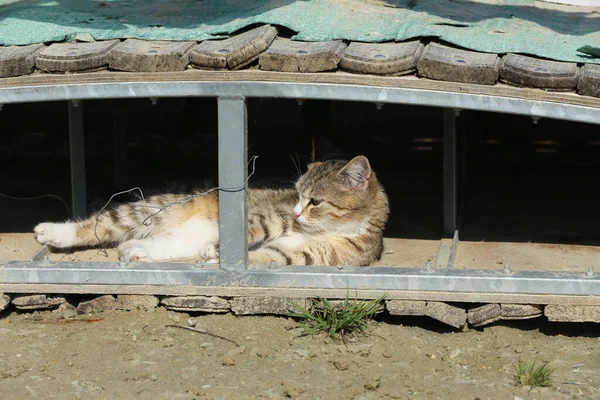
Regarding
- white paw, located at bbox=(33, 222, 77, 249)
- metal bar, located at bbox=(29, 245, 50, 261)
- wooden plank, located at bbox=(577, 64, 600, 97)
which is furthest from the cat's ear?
metal bar, located at bbox=(29, 245, 50, 261)

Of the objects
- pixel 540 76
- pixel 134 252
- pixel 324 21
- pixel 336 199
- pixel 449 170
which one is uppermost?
pixel 324 21

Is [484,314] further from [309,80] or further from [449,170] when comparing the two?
[309,80]

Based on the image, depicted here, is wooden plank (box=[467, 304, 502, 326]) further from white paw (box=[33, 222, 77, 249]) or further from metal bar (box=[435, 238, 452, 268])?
white paw (box=[33, 222, 77, 249])

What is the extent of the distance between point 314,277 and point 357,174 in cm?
94

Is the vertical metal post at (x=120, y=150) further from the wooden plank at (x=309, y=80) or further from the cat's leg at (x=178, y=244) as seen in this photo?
the wooden plank at (x=309, y=80)

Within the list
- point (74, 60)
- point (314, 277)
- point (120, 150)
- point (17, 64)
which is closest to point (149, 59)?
point (74, 60)

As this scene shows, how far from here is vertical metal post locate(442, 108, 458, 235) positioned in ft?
20.5

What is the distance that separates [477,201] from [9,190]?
12.1ft

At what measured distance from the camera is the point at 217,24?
5.55 metres

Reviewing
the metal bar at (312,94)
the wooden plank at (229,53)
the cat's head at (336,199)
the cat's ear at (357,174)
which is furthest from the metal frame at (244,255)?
the cat's ear at (357,174)

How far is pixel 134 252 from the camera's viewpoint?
5.79 m

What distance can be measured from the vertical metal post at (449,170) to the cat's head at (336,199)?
0.60m

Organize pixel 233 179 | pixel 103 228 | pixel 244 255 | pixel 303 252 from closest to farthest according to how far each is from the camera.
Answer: pixel 233 179, pixel 244 255, pixel 303 252, pixel 103 228

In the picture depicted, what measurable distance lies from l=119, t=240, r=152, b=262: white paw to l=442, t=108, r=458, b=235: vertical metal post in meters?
2.01
